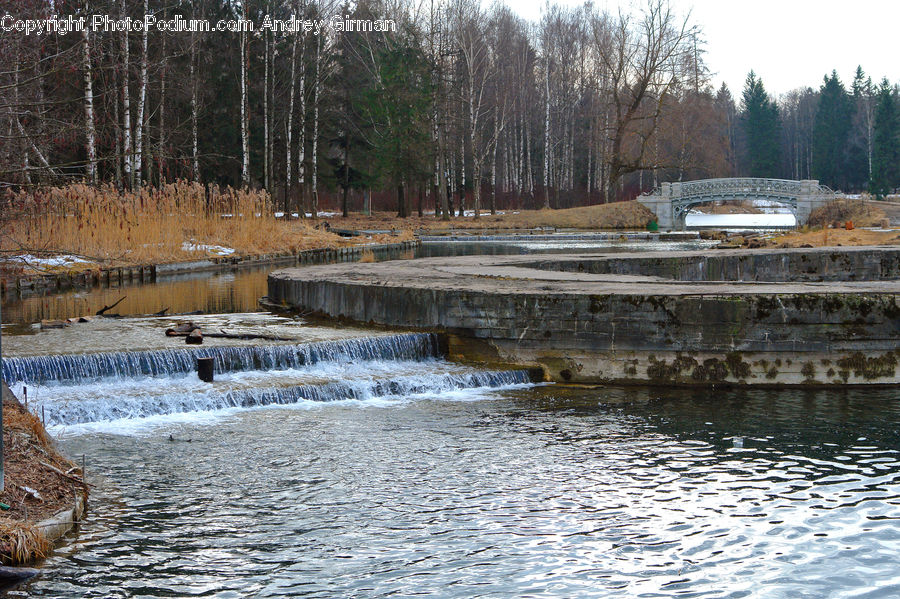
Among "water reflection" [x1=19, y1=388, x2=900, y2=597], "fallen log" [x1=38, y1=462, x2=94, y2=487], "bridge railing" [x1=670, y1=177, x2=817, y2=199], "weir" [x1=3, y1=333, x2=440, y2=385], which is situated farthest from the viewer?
"bridge railing" [x1=670, y1=177, x2=817, y2=199]

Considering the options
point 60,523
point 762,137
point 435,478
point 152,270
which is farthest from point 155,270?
point 762,137

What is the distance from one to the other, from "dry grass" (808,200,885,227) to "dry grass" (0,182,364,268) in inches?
989

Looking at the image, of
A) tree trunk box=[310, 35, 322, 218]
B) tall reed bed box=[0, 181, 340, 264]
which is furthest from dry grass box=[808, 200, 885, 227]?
tall reed bed box=[0, 181, 340, 264]

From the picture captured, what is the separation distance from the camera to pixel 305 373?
12.1 m

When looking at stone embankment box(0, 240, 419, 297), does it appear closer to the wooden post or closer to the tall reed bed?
the tall reed bed

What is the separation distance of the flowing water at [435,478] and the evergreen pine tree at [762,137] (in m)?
96.7

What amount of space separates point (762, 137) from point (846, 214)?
6048cm

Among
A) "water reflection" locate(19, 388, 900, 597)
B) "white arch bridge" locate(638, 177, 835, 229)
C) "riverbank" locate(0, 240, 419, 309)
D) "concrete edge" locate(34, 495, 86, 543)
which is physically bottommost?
"water reflection" locate(19, 388, 900, 597)

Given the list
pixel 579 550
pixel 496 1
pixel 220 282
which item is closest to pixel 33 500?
pixel 579 550

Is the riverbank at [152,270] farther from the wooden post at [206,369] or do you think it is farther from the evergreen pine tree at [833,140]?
the evergreen pine tree at [833,140]

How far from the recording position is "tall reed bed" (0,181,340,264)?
2114cm

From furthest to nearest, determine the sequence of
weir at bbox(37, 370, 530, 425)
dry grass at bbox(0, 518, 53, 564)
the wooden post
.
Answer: the wooden post
weir at bbox(37, 370, 530, 425)
dry grass at bbox(0, 518, 53, 564)

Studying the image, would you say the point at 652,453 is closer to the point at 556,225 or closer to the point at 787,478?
the point at 787,478

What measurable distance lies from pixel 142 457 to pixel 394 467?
7.53 feet
